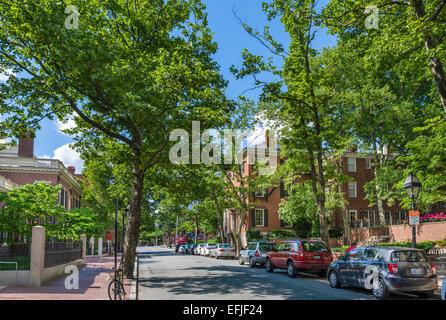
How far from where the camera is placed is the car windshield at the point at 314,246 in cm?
1831

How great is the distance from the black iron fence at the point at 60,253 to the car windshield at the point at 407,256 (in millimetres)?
12781

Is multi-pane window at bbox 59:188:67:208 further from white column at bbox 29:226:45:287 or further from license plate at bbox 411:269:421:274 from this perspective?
license plate at bbox 411:269:421:274

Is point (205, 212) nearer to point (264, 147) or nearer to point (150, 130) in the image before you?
point (264, 147)

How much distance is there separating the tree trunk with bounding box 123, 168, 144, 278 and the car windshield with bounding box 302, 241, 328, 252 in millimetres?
7993

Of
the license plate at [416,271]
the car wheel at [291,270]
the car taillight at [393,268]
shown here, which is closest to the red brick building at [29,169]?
the car wheel at [291,270]

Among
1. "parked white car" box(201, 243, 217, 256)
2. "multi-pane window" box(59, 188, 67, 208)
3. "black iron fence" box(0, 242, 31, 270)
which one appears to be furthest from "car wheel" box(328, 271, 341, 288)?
"multi-pane window" box(59, 188, 67, 208)

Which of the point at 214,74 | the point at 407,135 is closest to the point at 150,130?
the point at 214,74

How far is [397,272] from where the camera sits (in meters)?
11.1

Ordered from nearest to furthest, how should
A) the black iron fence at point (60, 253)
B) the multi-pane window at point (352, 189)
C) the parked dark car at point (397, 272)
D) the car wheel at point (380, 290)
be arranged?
1. the parked dark car at point (397, 272)
2. the car wheel at point (380, 290)
3. the black iron fence at point (60, 253)
4. the multi-pane window at point (352, 189)

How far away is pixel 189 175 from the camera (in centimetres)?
2078

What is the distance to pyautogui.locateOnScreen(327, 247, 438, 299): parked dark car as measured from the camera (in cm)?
1112

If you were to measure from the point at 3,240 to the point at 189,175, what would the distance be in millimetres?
9169

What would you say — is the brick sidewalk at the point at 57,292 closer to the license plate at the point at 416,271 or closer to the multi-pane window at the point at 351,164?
the license plate at the point at 416,271

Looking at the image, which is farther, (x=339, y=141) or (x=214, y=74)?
(x=339, y=141)
